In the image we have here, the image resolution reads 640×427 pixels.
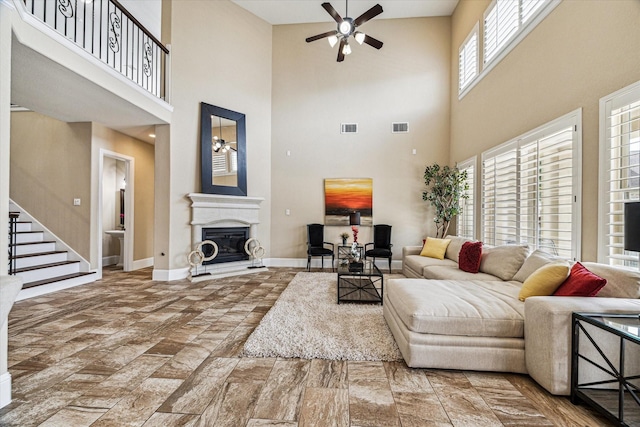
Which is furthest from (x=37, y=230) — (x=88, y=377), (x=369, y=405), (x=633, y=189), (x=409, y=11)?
(x=409, y=11)

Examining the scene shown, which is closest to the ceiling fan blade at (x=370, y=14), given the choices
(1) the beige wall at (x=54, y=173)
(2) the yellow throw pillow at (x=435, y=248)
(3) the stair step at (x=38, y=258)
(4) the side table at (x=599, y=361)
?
(2) the yellow throw pillow at (x=435, y=248)

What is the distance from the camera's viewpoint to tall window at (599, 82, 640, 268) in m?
2.27

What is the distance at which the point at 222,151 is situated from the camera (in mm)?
5746

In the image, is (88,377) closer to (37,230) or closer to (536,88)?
(37,230)

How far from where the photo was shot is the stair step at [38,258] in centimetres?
449

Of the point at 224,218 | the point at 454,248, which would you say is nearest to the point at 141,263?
the point at 224,218

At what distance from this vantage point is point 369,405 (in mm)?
1786

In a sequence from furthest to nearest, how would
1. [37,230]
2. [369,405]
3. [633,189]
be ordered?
[37,230]
[633,189]
[369,405]

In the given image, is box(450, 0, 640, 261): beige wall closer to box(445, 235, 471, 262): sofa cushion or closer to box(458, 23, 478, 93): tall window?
box(458, 23, 478, 93): tall window

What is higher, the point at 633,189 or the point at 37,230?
the point at 633,189

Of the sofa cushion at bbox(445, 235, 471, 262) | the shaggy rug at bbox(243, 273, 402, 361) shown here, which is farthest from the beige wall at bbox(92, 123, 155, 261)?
the sofa cushion at bbox(445, 235, 471, 262)

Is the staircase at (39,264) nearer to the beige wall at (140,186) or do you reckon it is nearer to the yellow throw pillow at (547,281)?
the beige wall at (140,186)

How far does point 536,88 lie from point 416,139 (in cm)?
303

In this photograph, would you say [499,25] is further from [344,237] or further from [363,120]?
[344,237]
